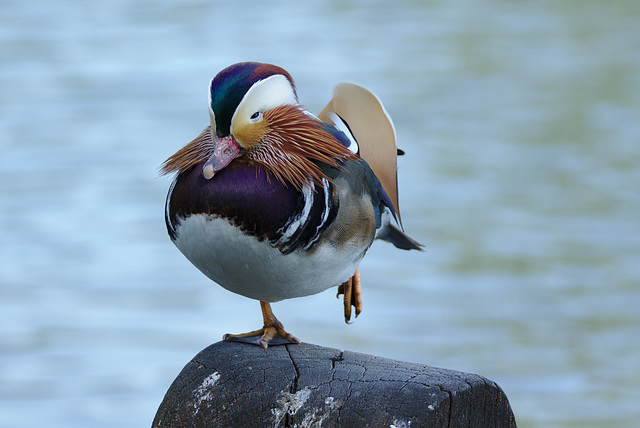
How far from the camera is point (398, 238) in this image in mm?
2551

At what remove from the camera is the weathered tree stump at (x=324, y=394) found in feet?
5.72

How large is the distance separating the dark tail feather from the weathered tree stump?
0.59 meters

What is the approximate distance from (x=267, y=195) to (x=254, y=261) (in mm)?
151

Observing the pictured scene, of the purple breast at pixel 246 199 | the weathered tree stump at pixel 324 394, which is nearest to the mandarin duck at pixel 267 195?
→ the purple breast at pixel 246 199

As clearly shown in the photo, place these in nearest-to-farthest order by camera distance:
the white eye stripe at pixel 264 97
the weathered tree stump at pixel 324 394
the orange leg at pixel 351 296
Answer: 1. the weathered tree stump at pixel 324 394
2. the white eye stripe at pixel 264 97
3. the orange leg at pixel 351 296

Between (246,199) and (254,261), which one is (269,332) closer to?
(254,261)

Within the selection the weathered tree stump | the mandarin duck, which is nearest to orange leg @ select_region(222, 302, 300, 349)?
the mandarin duck

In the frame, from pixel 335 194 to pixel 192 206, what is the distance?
342mm

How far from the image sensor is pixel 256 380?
1868mm

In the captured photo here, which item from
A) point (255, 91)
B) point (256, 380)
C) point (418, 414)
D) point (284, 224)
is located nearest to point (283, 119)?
point (255, 91)

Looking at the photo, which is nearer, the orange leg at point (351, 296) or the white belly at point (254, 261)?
the white belly at point (254, 261)

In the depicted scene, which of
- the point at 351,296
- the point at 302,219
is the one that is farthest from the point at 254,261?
the point at 351,296

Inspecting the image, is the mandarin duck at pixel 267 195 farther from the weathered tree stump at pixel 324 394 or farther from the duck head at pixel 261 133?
the weathered tree stump at pixel 324 394

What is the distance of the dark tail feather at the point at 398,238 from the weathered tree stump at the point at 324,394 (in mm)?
593
